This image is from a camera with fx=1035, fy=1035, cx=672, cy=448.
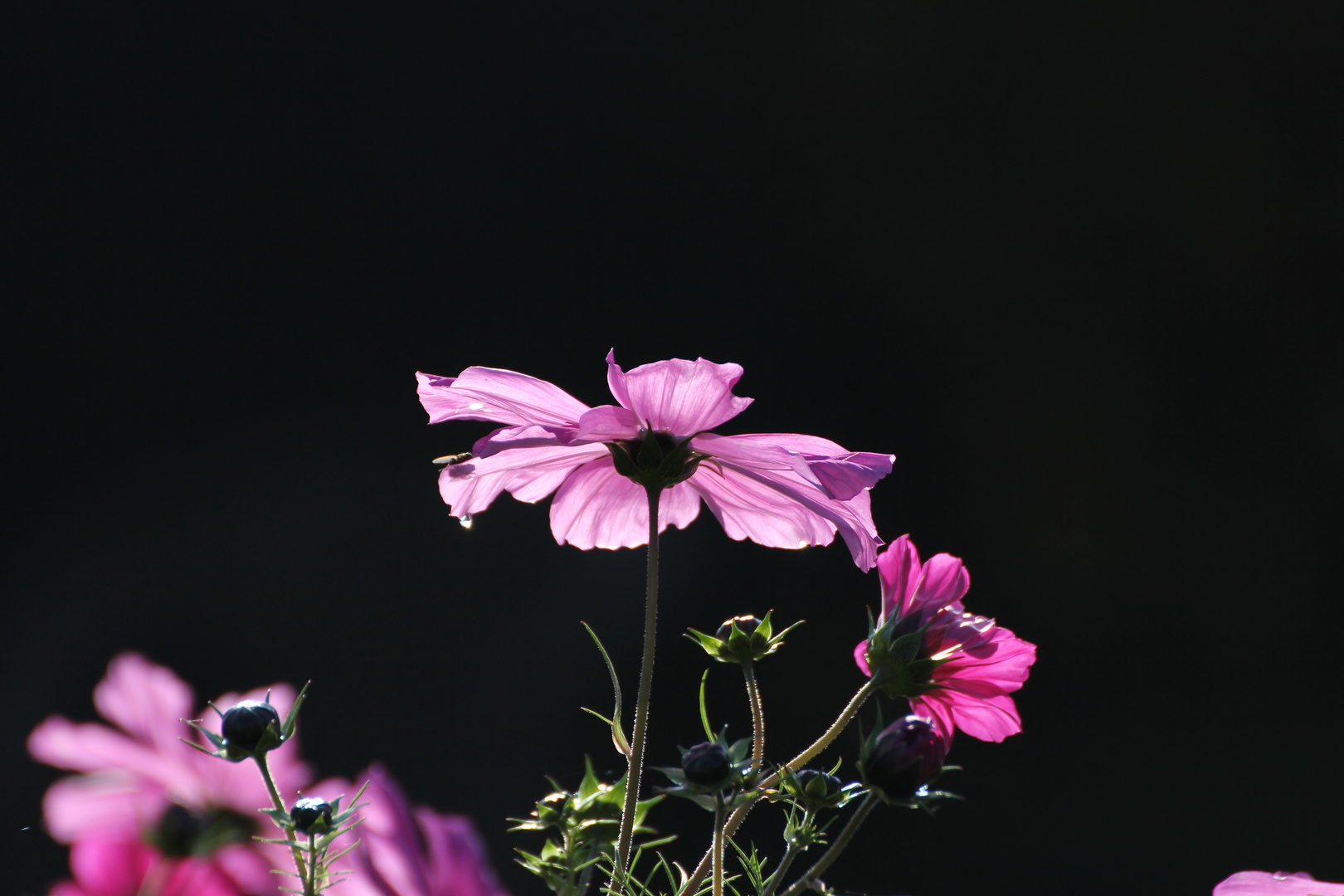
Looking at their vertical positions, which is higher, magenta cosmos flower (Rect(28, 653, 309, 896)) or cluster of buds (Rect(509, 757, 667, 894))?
magenta cosmos flower (Rect(28, 653, 309, 896))

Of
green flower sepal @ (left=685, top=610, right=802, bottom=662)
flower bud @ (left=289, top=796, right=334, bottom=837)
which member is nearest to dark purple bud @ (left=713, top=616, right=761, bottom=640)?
green flower sepal @ (left=685, top=610, right=802, bottom=662)

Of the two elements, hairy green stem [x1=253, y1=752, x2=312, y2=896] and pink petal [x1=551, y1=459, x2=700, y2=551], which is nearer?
hairy green stem [x1=253, y1=752, x2=312, y2=896]

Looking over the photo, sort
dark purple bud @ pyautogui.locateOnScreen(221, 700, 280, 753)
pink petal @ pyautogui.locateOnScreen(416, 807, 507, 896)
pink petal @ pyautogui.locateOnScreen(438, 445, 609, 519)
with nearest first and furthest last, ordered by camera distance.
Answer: pink petal @ pyautogui.locateOnScreen(416, 807, 507, 896)
dark purple bud @ pyautogui.locateOnScreen(221, 700, 280, 753)
pink petal @ pyautogui.locateOnScreen(438, 445, 609, 519)

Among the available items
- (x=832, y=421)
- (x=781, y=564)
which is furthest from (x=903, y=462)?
(x=781, y=564)

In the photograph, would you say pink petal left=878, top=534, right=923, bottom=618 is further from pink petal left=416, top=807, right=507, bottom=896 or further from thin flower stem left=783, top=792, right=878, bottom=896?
pink petal left=416, top=807, right=507, bottom=896

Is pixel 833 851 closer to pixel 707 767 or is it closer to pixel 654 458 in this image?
pixel 707 767

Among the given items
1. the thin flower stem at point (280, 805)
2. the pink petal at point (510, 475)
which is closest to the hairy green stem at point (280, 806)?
the thin flower stem at point (280, 805)

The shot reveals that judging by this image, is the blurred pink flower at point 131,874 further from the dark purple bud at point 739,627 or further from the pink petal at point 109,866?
the dark purple bud at point 739,627

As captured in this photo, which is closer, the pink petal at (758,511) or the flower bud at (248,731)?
the flower bud at (248,731)
